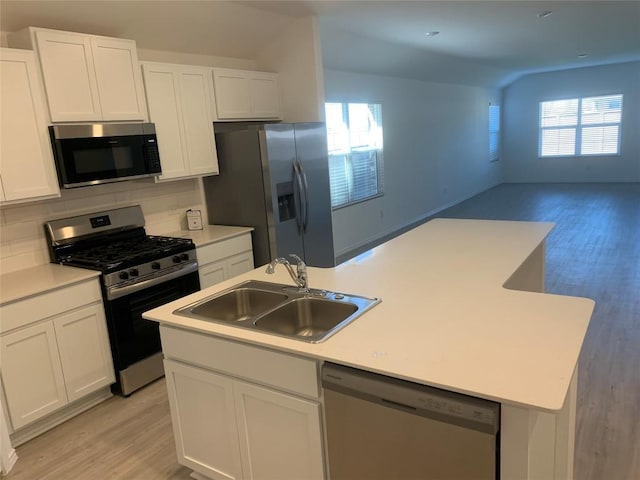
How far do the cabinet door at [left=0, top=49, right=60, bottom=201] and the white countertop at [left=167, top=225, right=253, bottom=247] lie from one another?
1.13 metres

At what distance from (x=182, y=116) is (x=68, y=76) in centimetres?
94

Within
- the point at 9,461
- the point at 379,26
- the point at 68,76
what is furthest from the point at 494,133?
the point at 9,461

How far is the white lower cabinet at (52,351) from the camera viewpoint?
8.38 ft

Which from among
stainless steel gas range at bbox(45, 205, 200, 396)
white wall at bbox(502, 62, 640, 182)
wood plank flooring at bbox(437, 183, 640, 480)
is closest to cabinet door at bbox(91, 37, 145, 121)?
stainless steel gas range at bbox(45, 205, 200, 396)

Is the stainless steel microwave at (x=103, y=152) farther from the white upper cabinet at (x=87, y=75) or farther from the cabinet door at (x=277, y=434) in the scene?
the cabinet door at (x=277, y=434)

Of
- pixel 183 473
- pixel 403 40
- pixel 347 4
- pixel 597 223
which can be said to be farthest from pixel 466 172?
pixel 183 473

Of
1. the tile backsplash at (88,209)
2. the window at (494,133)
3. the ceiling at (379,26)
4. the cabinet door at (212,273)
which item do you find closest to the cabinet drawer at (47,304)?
the tile backsplash at (88,209)

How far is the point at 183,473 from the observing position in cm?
235

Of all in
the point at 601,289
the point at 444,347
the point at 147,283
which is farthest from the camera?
the point at 601,289

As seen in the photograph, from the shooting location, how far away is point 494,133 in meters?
11.9

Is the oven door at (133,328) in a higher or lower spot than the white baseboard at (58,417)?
higher

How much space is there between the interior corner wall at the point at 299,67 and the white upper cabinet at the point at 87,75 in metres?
1.62

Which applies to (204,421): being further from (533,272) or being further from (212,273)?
(533,272)

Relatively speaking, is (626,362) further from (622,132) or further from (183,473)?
(622,132)
